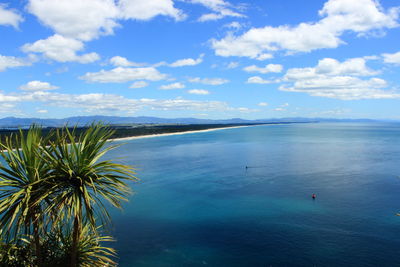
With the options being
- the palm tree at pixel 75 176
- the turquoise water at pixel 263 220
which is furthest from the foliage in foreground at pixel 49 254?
the turquoise water at pixel 263 220

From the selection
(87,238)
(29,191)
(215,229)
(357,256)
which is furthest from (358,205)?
(29,191)

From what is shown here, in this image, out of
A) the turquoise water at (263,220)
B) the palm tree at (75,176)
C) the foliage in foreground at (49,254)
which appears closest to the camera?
the palm tree at (75,176)

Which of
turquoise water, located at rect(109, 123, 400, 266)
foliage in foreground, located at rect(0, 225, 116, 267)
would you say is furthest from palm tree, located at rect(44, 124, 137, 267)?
turquoise water, located at rect(109, 123, 400, 266)

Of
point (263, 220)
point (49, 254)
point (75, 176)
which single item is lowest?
point (263, 220)

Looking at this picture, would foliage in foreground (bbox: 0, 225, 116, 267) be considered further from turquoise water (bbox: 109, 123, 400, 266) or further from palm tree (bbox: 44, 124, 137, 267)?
turquoise water (bbox: 109, 123, 400, 266)

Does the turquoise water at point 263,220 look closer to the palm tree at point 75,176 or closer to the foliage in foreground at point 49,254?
the foliage in foreground at point 49,254

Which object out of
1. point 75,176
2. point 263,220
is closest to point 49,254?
point 75,176

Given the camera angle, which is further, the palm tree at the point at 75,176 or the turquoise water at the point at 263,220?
the turquoise water at the point at 263,220

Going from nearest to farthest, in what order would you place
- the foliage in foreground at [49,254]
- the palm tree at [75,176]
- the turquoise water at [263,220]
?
the palm tree at [75,176]
the foliage in foreground at [49,254]
the turquoise water at [263,220]

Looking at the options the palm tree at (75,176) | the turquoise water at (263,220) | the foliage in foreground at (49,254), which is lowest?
the turquoise water at (263,220)

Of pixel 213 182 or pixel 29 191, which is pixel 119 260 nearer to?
pixel 29 191

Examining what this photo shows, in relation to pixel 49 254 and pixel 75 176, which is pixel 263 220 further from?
pixel 75 176
